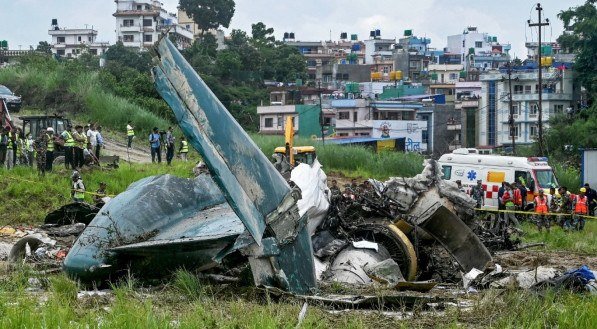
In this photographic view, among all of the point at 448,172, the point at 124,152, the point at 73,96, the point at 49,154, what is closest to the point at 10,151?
the point at 49,154

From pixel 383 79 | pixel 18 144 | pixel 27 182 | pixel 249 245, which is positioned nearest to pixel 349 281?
pixel 249 245

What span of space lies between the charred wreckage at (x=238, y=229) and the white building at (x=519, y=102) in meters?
57.0

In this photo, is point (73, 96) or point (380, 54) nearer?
point (73, 96)

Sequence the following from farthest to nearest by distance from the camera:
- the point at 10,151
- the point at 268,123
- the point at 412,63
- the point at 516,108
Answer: the point at 412,63
the point at 516,108
the point at 268,123
the point at 10,151

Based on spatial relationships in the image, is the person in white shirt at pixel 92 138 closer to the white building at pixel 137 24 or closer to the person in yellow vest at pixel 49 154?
the person in yellow vest at pixel 49 154

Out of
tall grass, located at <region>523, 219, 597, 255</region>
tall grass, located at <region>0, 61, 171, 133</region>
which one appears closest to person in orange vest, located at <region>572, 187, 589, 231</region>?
tall grass, located at <region>523, 219, 597, 255</region>

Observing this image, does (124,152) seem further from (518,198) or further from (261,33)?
(261,33)

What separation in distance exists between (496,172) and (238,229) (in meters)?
17.7

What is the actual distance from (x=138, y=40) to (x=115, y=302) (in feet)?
344

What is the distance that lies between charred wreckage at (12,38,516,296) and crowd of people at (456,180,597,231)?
26.2 feet

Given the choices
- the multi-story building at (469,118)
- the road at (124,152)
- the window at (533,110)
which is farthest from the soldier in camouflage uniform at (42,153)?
the window at (533,110)

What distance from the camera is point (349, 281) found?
12125 millimetres

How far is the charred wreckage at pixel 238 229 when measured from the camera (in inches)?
383

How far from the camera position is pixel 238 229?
10.2 meters
